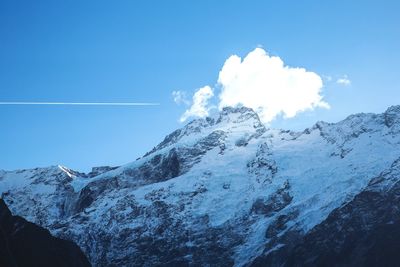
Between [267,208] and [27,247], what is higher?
[267,208]

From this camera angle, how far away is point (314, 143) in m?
187

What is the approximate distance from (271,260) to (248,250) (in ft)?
28.3

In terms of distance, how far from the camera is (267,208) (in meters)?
162

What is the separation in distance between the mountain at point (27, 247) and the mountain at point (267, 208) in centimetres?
5489

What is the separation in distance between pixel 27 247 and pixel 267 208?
81.5 metres

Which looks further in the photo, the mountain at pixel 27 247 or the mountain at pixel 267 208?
the mountain at pixel 267 208

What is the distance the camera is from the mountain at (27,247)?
8212cm

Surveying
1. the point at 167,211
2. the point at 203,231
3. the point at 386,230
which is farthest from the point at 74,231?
the point at 386,230

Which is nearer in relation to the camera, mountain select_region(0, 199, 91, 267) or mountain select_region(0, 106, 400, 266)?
mountain select_region(0, 199, 91, 267)

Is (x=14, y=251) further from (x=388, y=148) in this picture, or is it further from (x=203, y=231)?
(x=388, y=148)

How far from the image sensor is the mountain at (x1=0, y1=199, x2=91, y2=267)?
8212cm

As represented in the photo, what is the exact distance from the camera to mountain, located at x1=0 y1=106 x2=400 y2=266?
13938 cm

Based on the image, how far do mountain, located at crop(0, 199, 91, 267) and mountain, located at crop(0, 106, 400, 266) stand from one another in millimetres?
54894

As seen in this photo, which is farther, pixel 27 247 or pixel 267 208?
pixel 267 208
